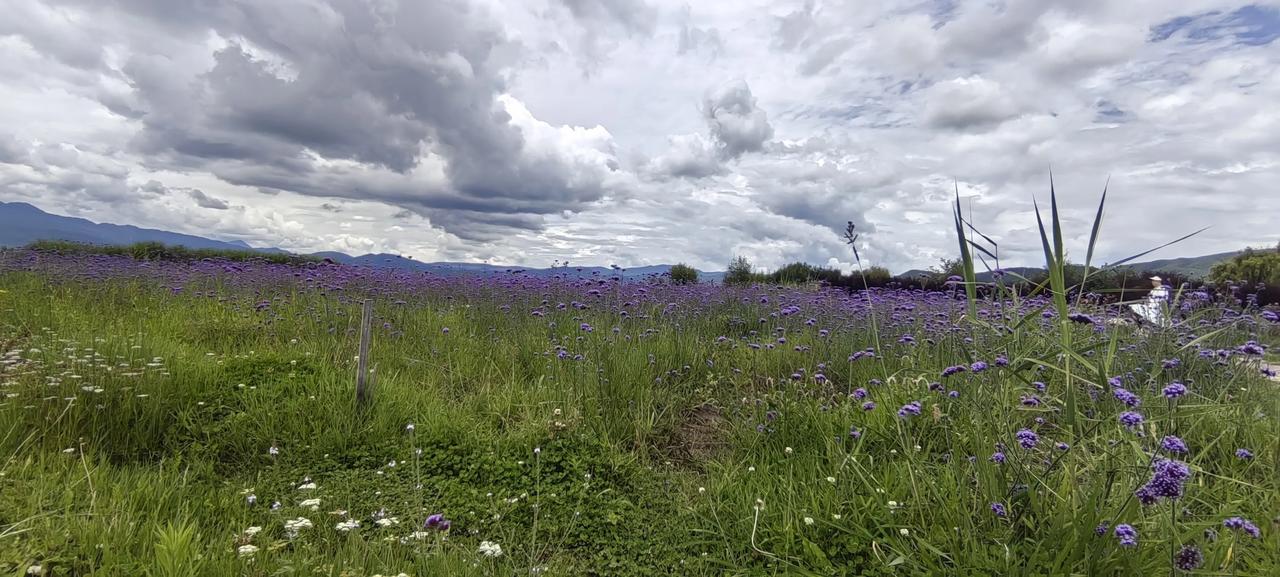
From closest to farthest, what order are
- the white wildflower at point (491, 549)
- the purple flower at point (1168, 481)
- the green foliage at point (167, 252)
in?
the purple flower at point (1168, 481) < the white wildflower at point (491, 549) < the green foliage at point (167, 252)

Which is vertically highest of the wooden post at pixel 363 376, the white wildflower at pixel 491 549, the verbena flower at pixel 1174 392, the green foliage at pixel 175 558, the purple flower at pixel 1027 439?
the verbena flower at pixel 1174 392

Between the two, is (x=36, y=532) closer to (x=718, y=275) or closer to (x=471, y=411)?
(x=471, y=411)

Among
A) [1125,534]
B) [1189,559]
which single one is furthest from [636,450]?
[1189,559]

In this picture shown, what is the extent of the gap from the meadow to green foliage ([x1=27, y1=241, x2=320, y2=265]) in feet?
31.3

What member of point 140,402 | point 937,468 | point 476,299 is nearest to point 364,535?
point 140,402

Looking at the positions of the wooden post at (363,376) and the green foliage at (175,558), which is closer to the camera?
the green foliage at (175,558)

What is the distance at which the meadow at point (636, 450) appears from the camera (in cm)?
204

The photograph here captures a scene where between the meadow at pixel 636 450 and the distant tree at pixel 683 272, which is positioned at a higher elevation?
the distant tree at pixel 683 272

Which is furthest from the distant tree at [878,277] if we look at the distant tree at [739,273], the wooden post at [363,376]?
the wooden post at [363,376]

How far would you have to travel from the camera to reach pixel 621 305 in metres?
6.74

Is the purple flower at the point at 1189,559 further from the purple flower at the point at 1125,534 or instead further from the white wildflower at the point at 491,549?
the white wildflower at the point at 491,549

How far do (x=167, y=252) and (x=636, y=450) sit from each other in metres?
17.5

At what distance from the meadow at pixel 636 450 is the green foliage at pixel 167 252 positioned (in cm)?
954

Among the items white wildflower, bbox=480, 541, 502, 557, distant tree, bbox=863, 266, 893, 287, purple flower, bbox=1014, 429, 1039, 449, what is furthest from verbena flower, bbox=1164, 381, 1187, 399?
distant tree, bbox=863, 266, 893, 287
